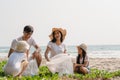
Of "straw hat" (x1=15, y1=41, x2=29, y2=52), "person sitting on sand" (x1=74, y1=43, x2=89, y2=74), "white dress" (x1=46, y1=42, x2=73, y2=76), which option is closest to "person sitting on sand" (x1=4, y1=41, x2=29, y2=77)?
"straw hat" (x1=15, y1=41, x2=29, y2=52)

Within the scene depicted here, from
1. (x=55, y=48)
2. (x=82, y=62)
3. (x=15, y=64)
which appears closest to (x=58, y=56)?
(x=55, y=48)

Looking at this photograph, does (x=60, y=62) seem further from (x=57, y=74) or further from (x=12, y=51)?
(x=12, y=51)

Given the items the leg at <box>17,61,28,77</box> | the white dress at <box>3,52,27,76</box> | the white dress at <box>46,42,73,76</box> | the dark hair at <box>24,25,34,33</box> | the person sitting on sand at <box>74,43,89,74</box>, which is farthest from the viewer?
the person sitting on sand at <box>74,43,89,74</box>

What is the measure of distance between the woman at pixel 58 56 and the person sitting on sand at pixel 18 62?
1561 mm

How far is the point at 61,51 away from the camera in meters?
12.5

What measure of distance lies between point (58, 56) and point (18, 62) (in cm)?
198

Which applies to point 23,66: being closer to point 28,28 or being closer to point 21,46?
point 21,46

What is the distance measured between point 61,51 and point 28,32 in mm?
1691

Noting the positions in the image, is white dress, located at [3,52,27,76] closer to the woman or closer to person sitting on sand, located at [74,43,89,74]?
the woman

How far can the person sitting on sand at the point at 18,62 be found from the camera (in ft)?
33.4

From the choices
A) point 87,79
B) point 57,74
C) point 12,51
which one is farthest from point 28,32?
point 87,79

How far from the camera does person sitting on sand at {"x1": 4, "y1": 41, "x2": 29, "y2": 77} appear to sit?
33.4 feet

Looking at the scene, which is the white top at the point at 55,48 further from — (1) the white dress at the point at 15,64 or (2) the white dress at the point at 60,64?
(1) the white dress at the point at 15,64

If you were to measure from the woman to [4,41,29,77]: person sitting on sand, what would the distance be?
1.56m
